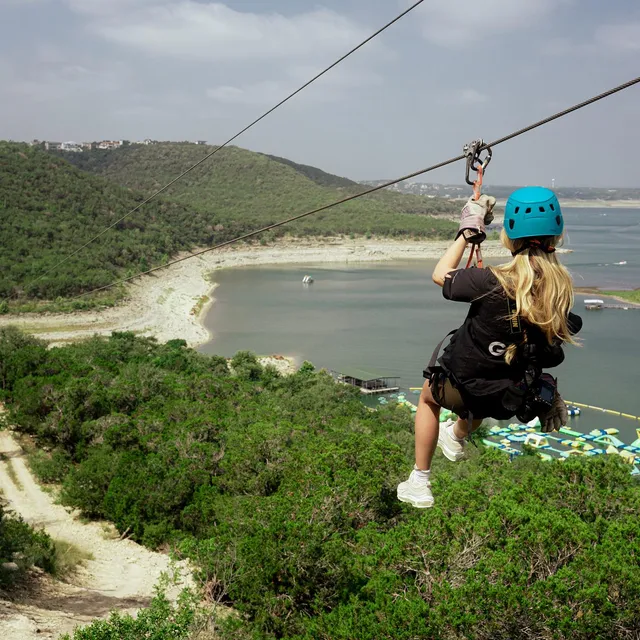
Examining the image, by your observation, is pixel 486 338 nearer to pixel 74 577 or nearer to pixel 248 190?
pixel 74 577

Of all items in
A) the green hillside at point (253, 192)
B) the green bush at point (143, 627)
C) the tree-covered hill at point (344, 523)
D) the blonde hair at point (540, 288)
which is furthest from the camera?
the green hillside at point (253, 192)

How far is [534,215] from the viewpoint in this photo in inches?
99.8

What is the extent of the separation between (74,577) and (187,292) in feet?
140

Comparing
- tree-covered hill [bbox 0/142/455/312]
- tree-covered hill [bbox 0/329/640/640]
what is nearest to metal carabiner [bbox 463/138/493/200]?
tree-covered hill [bbox 0/329/640/640]

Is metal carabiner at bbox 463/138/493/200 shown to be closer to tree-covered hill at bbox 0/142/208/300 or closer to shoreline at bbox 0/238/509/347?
shoreline at bbox 0/238/509/347

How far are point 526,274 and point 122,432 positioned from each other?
12.2 m

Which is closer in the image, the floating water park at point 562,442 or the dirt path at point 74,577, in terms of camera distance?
→ the dirt path at point 74,577

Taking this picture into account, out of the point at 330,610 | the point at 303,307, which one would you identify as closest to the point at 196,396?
the point at 330,610

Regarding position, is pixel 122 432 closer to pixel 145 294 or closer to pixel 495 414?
pixel 495 414

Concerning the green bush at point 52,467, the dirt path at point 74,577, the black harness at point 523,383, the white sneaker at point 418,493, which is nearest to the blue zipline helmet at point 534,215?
the black harness at point 523,383

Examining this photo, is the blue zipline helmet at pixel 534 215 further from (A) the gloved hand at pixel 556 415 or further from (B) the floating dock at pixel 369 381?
(B) the floating dock at pixel 369 381

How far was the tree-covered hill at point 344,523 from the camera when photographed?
6465mm

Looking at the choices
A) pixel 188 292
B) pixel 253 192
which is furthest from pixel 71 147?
pixel 188 292

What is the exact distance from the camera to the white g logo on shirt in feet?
8.51
